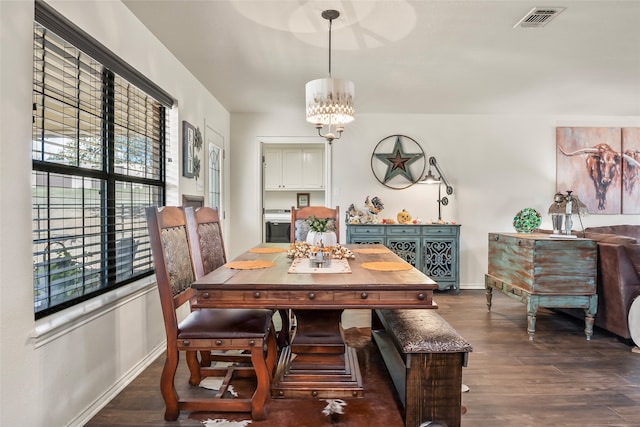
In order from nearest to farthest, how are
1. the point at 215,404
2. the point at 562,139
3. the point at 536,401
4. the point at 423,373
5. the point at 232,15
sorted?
the point at 423,373, the point at 215,404, the point at 536,401, the point at 232,15, the point at 562,139

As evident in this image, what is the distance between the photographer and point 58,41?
178 centimetres

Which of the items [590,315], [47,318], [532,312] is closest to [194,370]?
[47,318]

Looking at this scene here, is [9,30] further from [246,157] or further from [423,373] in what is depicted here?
[246,157]

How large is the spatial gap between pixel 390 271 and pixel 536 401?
1.15 metres

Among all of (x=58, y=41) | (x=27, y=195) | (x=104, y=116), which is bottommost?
(x=27, y=195)

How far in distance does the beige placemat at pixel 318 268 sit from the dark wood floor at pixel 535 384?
2.47 feet

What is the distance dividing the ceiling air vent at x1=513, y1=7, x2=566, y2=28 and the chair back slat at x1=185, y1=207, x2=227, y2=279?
2.53 meters

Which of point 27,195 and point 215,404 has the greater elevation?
point 27,195

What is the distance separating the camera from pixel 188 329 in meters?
→ 1.77

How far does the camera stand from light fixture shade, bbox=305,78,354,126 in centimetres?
232

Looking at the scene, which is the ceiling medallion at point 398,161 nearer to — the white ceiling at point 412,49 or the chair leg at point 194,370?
the white ceiling at point 412,49

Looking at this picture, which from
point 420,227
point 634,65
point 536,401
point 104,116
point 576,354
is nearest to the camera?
Answer: point 536,401

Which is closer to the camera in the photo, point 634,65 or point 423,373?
point 423,373

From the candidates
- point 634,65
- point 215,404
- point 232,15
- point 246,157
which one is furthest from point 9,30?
point 634,65
